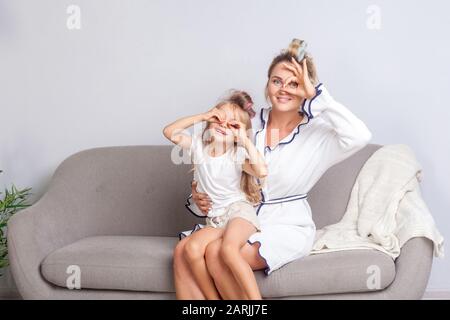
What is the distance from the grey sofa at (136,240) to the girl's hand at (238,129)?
0.52 meters

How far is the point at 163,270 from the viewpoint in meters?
2.68

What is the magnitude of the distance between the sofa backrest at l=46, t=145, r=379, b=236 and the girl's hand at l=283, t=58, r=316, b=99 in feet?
2.10

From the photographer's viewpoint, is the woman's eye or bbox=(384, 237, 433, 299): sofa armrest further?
the woman's eye

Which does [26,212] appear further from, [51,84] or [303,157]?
[303,157]

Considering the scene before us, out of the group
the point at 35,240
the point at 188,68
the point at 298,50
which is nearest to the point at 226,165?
the point at 298,50

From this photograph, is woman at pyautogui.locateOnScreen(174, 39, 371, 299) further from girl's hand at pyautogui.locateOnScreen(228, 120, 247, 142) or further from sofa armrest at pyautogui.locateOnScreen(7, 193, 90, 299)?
sofa armrest at pyautogui.locateOnScreen(7, 193, 90, 299)

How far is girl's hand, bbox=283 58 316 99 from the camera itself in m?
2.68

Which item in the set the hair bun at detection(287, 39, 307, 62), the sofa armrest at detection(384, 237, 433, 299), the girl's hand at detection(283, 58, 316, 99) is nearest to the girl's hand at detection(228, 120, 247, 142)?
the girl's hand at detection(283, 58, 316, 99)

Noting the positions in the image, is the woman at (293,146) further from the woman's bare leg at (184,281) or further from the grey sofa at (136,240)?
the grey sofa at (136,240)

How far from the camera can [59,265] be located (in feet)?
9.11

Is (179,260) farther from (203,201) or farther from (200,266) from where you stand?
(203,201)

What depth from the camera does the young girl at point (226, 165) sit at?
104 inches

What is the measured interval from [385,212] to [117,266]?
3.73ft
